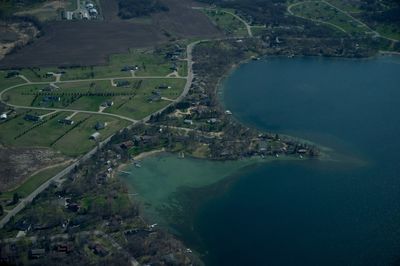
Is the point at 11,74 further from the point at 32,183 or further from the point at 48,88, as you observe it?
the point at 32,183

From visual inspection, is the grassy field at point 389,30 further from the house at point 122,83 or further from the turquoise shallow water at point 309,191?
the house at point 122,83

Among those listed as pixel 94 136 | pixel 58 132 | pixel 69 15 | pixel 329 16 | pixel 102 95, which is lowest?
pixel 58 132

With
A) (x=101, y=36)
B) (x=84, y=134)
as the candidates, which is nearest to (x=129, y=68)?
(x=101, y=36)

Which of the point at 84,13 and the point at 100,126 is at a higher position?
the point at 84,13

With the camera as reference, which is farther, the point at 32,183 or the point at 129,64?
the point at 129,64

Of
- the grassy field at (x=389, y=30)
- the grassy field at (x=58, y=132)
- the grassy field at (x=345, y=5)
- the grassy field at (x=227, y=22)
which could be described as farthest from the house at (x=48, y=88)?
the grassy field at (x=345, y=5)

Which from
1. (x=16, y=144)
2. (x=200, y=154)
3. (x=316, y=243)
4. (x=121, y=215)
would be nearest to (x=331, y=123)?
(x=200, y=154)
